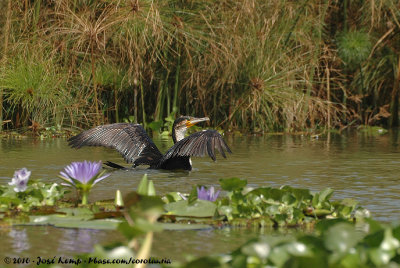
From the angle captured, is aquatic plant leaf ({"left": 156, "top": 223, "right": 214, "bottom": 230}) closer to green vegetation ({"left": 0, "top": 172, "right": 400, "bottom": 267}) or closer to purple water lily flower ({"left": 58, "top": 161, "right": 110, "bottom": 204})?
green vegetation ({"left": 0, "top": 172, "right": 400, "bottom": 267})

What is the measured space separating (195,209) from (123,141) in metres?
3.95

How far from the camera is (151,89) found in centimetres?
1481

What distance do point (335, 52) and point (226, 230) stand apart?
11460 millimetres

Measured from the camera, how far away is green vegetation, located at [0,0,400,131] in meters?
12.7

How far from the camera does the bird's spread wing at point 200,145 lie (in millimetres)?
7555

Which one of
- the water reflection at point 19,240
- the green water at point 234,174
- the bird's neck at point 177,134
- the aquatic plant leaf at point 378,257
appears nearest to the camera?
the aquatic plant leaf at point 378,257

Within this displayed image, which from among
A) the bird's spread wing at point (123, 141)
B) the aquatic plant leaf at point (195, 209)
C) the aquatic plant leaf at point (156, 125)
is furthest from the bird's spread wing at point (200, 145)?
the aquatic plant leaf at point (156, 125)

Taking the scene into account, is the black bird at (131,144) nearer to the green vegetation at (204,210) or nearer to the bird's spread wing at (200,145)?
the bird's spread wing at (200,145)

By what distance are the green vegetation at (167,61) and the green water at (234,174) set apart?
2.82 ft

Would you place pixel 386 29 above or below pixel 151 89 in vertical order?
above

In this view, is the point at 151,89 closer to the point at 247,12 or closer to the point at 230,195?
the point at 247,12

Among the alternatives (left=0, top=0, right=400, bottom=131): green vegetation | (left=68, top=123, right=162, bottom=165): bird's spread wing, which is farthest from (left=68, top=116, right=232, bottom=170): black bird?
(left=0, top=0, right=400, bottom=131): green vegetation

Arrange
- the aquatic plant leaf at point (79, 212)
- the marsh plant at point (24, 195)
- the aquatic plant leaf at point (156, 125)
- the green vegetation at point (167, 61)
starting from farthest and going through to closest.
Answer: the aquatic plant leaf at point (156, 125) < the green vegetation at point (167, 61) < the marsh plant at point (24, 195) < the aquatic plant leaf at point (79, 212)

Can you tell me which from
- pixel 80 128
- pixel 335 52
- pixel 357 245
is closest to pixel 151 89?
pixel 80 128
